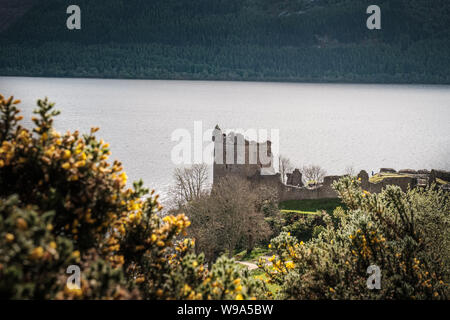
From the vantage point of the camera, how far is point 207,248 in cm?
3778

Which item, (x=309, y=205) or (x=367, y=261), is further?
(x=309, y=205)

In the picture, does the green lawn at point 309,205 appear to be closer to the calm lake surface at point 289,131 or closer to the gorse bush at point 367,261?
the calm lake surface at point 289,131

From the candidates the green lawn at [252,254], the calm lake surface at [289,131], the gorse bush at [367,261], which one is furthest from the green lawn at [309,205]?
the gorse bush at [367,261]

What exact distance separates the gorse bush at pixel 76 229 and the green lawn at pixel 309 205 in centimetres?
3615

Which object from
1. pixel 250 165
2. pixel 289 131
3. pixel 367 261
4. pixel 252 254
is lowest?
pixel 252 254

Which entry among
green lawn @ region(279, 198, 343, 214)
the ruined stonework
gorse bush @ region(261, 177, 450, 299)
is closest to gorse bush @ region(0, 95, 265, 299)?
gorse bush @ region(261, 177, 450, 299)

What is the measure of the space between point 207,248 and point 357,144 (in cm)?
9552

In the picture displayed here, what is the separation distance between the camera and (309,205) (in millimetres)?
47469

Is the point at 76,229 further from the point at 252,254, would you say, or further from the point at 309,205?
the point at 309,205

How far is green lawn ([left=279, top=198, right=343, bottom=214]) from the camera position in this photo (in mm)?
46125

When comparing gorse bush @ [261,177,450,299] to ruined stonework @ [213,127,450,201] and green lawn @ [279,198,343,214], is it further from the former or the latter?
ruined stonework @ [213,127,450,201]

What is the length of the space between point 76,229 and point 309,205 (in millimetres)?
40151

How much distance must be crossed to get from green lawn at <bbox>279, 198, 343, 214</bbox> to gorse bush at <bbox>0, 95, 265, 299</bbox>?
36.1 metres

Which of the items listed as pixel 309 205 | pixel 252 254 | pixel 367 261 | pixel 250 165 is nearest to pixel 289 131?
pixel 250 165
